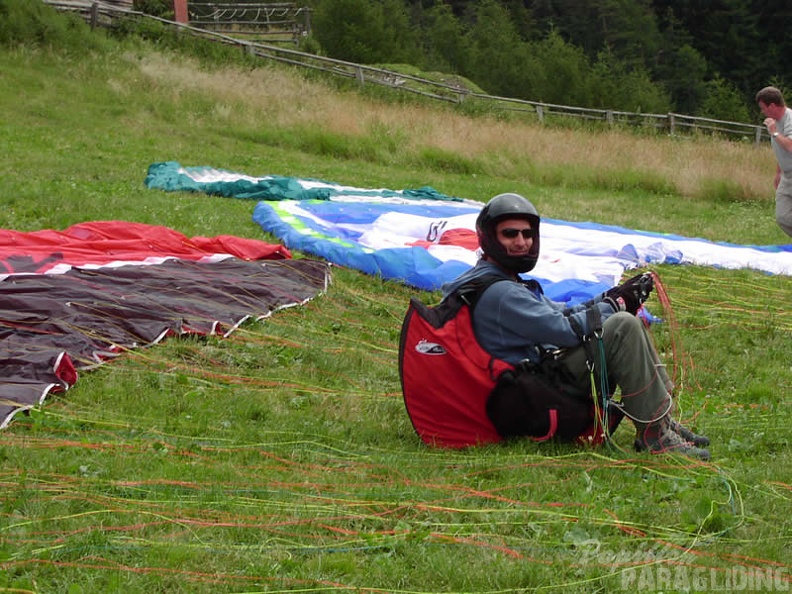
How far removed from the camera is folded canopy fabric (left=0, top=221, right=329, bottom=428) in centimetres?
568

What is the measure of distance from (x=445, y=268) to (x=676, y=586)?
5711 mm

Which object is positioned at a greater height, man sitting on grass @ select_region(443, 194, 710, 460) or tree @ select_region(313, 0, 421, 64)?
tree @ select_region(313, 0, 421, 64)

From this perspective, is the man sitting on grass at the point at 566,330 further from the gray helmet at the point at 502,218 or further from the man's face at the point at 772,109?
the man's face at the point at 772,109

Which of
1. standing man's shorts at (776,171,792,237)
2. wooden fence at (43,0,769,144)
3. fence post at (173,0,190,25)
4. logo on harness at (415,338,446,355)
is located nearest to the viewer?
logo on harness at (415,338,446,355)

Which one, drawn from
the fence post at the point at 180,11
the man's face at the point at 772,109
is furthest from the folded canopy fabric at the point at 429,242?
the fence post at the point at 180,11

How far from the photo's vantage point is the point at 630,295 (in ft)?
15.8

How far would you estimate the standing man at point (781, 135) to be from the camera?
32.9ft

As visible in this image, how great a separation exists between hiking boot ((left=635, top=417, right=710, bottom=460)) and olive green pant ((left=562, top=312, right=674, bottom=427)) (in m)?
0.07

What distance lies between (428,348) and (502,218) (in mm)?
765

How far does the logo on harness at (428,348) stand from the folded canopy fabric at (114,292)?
6.90ft

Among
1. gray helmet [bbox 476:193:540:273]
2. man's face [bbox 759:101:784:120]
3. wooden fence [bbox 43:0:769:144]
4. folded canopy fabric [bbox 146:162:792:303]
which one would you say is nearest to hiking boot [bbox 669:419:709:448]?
gray helmet [bbox 476:193:540:273]

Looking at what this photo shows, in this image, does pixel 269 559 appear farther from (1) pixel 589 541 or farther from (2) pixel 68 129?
(2) pixel 68 129

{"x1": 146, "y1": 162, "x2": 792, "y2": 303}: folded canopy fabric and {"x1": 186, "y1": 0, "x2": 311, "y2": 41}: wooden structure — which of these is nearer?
{"x1": 146, "y1": 162, "x2": 792, "y2": 303}: folded canopy fabric

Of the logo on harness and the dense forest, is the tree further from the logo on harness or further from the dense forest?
the logo on harness
